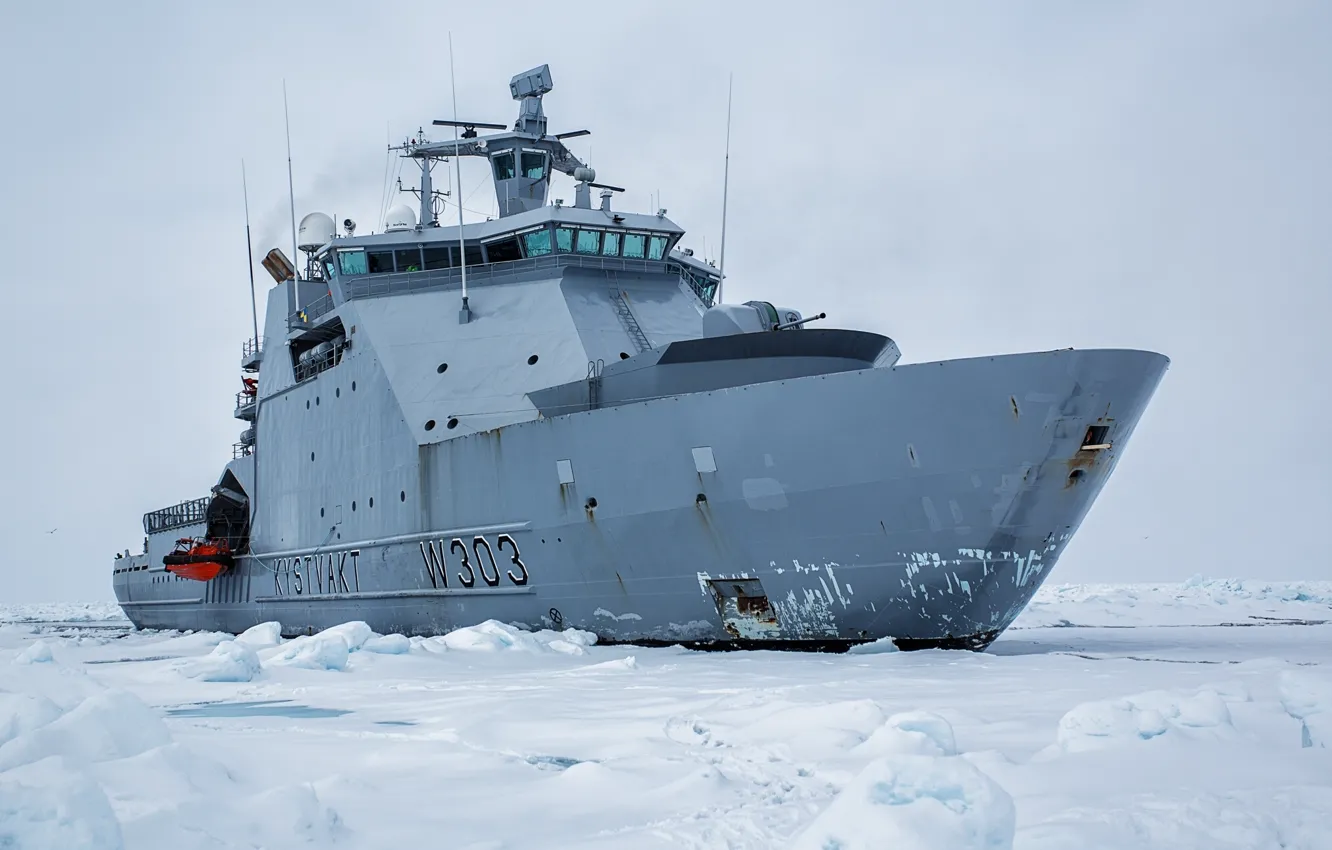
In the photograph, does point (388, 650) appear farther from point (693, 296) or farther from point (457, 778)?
point (693, 296)

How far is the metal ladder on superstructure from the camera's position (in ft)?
52.4

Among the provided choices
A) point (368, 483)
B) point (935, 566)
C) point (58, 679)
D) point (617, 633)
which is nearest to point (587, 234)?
point (368, 483)

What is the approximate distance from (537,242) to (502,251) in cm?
95

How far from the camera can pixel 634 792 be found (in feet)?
15.4

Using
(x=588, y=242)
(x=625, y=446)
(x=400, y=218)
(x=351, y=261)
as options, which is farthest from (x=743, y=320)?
(x=400, y=218)

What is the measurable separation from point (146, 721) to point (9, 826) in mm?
1480

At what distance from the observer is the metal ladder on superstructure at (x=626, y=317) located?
16.0m

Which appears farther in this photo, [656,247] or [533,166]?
[533,166]

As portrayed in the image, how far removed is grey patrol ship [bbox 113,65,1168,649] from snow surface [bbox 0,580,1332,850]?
213 cm

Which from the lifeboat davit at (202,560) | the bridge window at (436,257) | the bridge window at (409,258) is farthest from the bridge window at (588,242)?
the lifeboat davit at (202,560)

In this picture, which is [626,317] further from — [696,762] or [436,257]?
[696,762]

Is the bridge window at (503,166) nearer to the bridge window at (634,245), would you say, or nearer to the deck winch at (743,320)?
the bridge window at (634,245)

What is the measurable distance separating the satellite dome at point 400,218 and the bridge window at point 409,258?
1.92 metres

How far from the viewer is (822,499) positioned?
1102 centimetres
